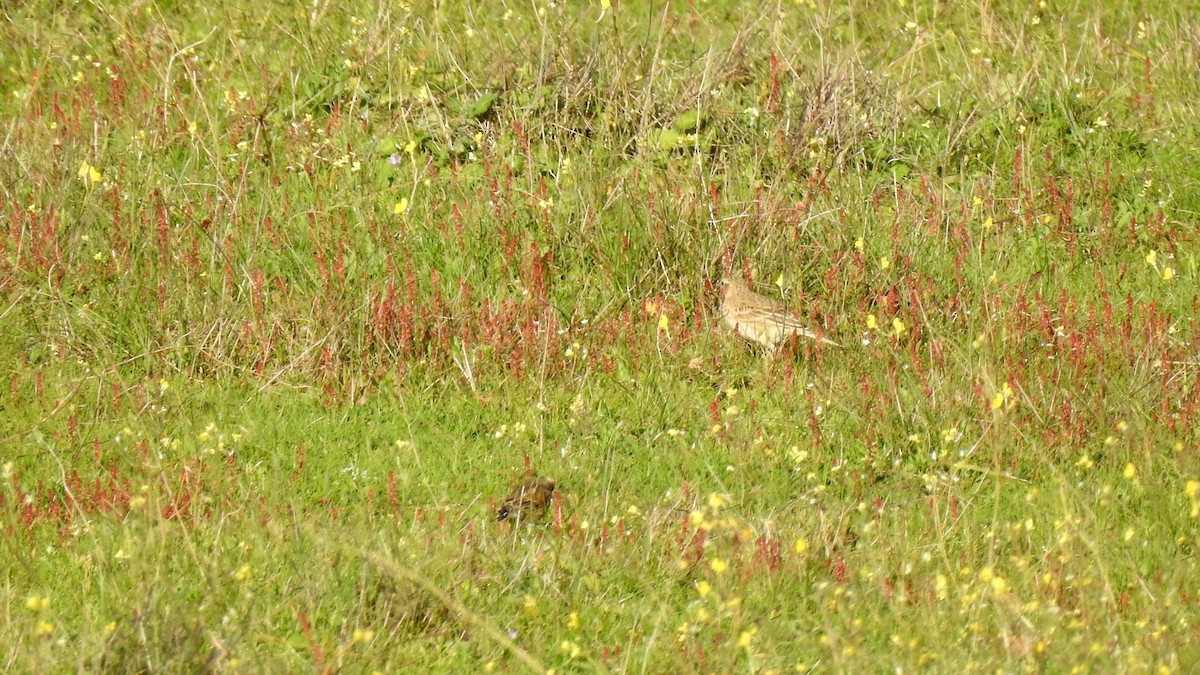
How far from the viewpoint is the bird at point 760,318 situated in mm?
6445

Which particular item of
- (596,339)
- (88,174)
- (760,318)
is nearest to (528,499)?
(596,339)

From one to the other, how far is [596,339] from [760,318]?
2.38 feet

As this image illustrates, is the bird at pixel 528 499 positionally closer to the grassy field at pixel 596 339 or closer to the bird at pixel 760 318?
the grassy field at pixel 596 339

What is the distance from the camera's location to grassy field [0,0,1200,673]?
4555 mm

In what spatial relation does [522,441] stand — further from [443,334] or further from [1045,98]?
[1045,98]

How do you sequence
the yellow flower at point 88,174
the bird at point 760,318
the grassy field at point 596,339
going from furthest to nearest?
the yellow flower at point 88,174, the bird at point 760,318, the grassy field at point 596,339

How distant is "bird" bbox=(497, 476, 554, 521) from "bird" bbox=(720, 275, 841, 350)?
4.58 feet

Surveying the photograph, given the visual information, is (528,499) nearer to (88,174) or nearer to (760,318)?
(760,318)

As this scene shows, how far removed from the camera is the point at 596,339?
21.8 feet

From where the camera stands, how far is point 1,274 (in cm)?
682

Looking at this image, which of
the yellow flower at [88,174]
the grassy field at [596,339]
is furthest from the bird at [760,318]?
the yellow flower at [88,174]

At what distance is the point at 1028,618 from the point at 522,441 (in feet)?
7.61

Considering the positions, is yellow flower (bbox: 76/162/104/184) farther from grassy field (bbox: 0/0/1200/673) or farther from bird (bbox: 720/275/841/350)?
bird (bbox: 720/275/841/350)

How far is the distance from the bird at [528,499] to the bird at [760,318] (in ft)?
4.58
